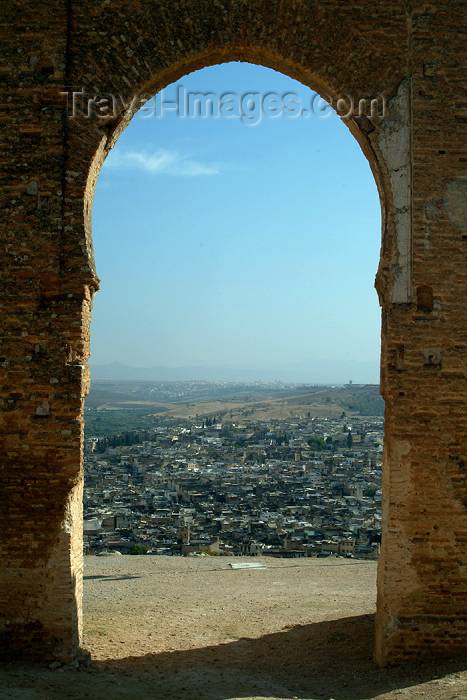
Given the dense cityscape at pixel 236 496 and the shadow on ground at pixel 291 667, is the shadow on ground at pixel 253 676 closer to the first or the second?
the shadow on ground at pixel 291 667

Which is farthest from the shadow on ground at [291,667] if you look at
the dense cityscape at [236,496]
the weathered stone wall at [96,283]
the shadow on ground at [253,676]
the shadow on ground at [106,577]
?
the dense cityscape at [236,496]

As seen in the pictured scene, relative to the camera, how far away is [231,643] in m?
8.55

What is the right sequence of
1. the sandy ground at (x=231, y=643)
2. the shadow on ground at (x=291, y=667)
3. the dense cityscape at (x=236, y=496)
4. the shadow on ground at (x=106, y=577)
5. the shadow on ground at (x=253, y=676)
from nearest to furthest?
the shadow on ground at (x=253, y=676) → the sandy ground at (x=231, y=643) → the shadow on ground at (x=291, y=667) → the shadow on ground at (x=106, y=577) → the dense cityscape at (x=236, y=496)

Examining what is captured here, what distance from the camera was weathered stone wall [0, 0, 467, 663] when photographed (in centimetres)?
730

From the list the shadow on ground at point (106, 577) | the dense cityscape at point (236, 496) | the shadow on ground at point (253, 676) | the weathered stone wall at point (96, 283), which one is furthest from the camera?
the dense cityscape at point (236, 496)

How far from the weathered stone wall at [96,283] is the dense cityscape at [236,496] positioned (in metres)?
7.46

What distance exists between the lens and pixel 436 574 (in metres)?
7.33

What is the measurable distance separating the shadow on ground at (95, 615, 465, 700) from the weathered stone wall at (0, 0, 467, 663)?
0.37m

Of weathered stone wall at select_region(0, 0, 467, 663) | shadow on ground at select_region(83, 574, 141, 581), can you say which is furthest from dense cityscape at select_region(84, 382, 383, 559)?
weathered stone wall at select_region(0, 0, 467, 663)

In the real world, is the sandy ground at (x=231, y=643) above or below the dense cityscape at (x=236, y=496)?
above

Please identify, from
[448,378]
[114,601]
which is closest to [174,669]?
[114,601]

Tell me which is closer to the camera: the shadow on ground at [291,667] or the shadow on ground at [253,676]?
the shadow on ground at [253,676]

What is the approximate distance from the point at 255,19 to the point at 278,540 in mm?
10332

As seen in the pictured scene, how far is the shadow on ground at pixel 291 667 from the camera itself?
6945 mm
